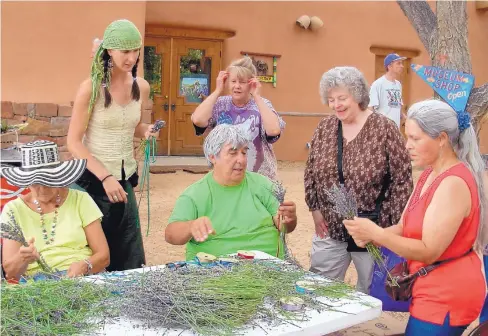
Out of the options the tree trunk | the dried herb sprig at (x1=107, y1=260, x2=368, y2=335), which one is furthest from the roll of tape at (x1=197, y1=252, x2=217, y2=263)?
the tree trunk

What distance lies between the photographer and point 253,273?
2.22m

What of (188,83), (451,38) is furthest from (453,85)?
(188,83)

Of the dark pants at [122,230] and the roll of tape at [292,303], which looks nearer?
the roll of tape at [292,303]

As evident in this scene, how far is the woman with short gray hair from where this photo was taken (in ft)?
9.18

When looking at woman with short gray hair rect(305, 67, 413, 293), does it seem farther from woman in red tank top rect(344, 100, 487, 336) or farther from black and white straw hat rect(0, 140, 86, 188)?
black and white straw hat rect(0, 140, 86, 188)

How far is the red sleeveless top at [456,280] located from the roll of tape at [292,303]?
1.58ft

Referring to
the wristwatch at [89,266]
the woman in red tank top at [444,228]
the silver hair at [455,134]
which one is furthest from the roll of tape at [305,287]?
the wristwatch at [89,266]

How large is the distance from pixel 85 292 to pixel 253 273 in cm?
63

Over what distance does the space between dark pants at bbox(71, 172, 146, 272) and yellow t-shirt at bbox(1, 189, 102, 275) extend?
15.6 inches

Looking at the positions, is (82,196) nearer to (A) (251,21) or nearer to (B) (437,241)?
(B) (437,241)

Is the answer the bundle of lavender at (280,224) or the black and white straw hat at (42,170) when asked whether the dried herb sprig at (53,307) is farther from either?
the bundle of lavender at (280,224)

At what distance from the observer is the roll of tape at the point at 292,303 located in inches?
77.4

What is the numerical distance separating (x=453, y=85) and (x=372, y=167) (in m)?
1.83

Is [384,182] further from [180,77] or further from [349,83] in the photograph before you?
[180,77]
